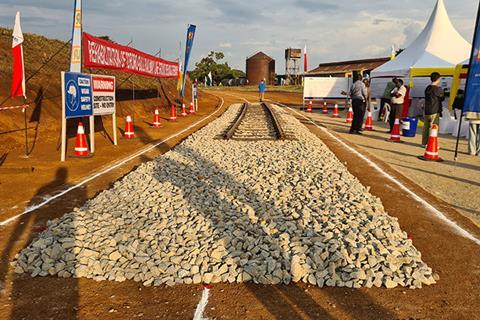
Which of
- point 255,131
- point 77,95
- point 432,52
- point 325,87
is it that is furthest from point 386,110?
point 77,95

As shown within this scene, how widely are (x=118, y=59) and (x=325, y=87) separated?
45.0 feet

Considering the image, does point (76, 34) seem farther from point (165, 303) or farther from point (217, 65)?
point (217, 65)

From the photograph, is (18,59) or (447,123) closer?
(18,59)

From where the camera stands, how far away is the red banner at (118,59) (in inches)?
410

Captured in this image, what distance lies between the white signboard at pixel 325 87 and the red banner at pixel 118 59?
28.4 feet

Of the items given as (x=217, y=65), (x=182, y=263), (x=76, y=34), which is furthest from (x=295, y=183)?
(x=217, y=65)

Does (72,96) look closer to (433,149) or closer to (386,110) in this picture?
(433,149)

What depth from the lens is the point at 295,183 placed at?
6340 millimetres

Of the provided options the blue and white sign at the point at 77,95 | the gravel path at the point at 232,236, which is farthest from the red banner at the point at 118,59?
the gravel path at the point at 232,236

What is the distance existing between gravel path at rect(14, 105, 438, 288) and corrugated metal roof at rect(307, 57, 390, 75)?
1857 inches

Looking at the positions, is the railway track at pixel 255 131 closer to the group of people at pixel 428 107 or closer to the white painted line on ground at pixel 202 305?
the group of people at pixel 428 107

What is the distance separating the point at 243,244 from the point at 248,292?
72 centimetres

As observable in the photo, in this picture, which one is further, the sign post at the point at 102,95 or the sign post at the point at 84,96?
the sign post at the point at 102,95

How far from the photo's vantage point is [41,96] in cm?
1280
